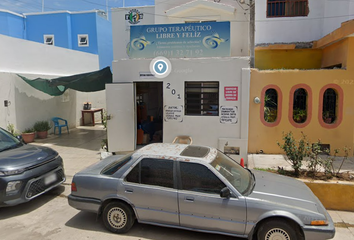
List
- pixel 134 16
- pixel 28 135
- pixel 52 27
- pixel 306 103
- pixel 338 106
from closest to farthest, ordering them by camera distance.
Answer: pixel 338 106 < pixel 306 103 < pixel 28 135 < pixel 134 16 < pixel 52 27

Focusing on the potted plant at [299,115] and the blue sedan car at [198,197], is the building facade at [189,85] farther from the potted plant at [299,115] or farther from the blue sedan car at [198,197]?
the blue sedan car at [198,197]

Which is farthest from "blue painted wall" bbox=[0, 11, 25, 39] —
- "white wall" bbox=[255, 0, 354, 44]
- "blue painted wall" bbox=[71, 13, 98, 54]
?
"white wall" bbox=[255, 0, 354, 44]

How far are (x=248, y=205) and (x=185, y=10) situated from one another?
1026 centimetres

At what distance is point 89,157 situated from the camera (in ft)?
28.4

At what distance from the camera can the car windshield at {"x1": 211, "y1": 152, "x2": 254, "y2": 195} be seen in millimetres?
3980

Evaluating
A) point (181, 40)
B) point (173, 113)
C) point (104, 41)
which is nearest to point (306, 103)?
point (173, 113)

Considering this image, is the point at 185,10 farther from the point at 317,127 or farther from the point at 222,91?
the point at 317,127

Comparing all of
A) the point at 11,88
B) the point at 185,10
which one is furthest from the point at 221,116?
the point at 11,88

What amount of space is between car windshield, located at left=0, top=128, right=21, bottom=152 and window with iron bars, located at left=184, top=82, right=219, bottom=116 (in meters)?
4.51

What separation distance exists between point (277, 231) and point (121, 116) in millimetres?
5792

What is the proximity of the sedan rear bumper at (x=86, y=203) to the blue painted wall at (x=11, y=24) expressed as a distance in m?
20.8

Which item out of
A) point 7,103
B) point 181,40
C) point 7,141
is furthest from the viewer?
point 7,103

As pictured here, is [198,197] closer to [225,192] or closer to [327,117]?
[225,192]

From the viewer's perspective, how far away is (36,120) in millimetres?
11578
